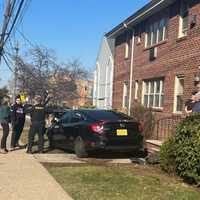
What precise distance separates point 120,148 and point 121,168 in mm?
2056

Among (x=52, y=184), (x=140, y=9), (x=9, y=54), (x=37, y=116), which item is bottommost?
(x=52, y=184)

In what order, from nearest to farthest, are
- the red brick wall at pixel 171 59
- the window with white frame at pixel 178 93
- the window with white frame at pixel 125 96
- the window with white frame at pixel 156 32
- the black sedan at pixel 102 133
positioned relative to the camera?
the black sedan at pixel 102 133 < the red brick wall at pixel 171 59 < the window with white frame at pixel 178 93 < the window with white frame at pixel 156 32 < the window with white frame at pixel 125 96

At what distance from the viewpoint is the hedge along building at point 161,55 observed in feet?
53.8

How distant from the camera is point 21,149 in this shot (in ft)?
53.2

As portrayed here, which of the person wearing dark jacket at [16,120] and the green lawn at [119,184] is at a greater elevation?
the person wearing dark jacket at [16,120]

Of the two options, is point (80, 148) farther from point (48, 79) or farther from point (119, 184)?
point (48, 79)

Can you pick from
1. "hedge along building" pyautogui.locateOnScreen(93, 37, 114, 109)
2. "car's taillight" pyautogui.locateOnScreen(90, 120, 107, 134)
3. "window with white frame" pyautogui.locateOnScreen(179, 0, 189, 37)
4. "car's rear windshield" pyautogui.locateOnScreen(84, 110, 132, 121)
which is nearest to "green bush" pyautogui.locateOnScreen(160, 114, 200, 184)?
"car's taillight" pyautogui.locateOnScreen(90, 120, 107, 134)

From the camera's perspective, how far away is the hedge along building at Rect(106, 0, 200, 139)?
1639cm

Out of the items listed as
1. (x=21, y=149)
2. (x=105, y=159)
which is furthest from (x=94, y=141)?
(x=21, y=149)

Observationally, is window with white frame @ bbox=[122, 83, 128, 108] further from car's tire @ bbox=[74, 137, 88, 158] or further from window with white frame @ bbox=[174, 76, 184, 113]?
car's tire @ bbox=[74, 137, 88, 158]

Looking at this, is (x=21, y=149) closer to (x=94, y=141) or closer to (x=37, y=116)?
(x=37, y=116)

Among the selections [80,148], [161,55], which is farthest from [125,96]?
[80,148]

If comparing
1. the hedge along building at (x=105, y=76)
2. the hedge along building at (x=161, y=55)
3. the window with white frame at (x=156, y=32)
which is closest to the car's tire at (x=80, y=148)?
the hedge along building at (x=161, y=55)

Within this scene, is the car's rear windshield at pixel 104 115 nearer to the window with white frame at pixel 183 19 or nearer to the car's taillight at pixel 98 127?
the car's taillight at pixel 98 127
